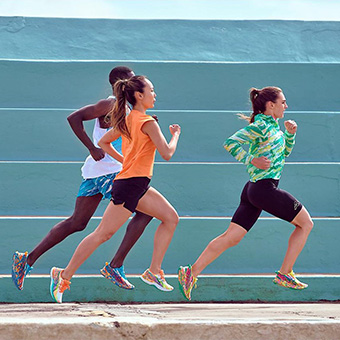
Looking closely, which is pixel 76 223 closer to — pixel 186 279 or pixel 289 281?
pixel 186 279

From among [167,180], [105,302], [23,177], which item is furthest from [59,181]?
[105,302]

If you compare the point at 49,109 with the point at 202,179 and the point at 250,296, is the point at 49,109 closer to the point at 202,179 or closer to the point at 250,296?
the point at 202,179

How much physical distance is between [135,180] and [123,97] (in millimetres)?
569

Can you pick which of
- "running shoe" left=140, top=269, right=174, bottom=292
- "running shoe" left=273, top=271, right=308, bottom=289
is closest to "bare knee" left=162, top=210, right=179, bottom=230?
"running shoe" left=140, top=269, right=174, bottom=292

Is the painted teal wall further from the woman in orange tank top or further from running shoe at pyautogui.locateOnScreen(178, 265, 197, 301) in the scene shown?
running shoe at pyautogui.locateOnScreen(178, 265, 197, 301)

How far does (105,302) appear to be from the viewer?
18.8 ft

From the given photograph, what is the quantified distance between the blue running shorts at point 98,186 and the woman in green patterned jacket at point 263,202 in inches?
28.9

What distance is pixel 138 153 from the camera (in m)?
4.91

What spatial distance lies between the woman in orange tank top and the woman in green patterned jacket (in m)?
0.41

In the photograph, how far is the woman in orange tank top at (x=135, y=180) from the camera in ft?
15.9

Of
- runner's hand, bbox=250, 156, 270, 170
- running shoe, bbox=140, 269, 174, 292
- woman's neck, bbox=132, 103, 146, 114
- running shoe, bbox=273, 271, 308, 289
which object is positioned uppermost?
woman's neck, bbox=132, 103, 146, 114

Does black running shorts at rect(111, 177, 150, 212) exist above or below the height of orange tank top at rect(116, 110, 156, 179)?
below

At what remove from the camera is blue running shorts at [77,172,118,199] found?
5195 millimetres

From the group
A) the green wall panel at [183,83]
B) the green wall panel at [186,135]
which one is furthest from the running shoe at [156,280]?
the green wall panel at [183,83]
